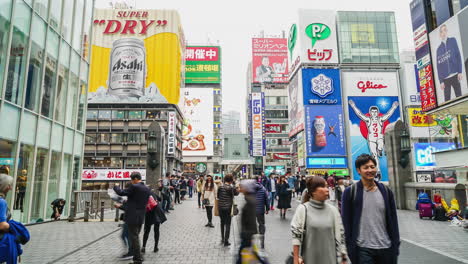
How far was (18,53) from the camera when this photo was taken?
11648 millimetres

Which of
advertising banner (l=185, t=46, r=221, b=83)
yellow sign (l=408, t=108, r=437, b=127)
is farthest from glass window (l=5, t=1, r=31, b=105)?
advertising banner (l=185, t=46, r=221, b=83)

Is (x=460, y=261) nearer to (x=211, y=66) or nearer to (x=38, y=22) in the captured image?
(x=38, y=22)

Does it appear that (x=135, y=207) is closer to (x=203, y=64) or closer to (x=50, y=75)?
(x=50, y=75)

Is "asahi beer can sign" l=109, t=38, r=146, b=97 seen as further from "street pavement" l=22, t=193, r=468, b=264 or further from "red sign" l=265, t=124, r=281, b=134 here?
"street pavement" l=22, t=193, r=468, b=264

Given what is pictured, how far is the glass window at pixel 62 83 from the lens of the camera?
14859 mm

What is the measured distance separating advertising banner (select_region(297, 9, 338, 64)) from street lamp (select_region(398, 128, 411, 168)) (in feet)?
127

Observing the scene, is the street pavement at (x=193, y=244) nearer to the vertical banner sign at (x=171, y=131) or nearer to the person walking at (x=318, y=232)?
the person walking at (x=318, y=232)

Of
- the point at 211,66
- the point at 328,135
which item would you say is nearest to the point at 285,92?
the point at 211,66

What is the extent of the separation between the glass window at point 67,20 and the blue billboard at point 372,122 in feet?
152

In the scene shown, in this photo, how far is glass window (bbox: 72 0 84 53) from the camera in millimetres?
16312

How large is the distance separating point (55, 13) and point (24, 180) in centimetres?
776

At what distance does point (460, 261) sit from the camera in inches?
232

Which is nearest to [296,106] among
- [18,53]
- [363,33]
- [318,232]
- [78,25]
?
[363,33]

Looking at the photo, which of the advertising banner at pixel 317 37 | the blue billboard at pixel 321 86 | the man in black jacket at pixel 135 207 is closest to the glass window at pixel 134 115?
the blue billboard at pixel 321 86
